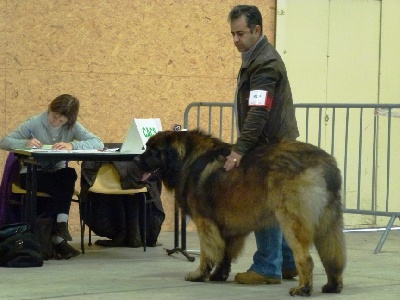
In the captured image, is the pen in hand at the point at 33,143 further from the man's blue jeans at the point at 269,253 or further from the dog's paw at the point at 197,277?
the man's blue jeans at the point at 269,253

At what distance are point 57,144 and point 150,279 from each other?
1.54m

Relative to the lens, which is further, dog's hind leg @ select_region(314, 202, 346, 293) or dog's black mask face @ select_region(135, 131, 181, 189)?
dog's black mask face @ select_region(135, 131, 181, 189)

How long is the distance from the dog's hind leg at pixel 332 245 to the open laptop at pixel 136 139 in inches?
80.3

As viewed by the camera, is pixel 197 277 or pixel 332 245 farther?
pixel 197 277

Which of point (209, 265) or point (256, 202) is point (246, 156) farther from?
point (209, 265)

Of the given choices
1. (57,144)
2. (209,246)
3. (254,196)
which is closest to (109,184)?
(57,144)

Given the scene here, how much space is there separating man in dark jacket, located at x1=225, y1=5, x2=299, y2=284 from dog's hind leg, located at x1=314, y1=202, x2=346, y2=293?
367 mm

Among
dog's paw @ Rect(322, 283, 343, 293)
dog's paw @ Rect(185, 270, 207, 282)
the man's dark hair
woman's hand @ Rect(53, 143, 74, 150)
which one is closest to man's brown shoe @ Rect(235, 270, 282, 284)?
dog's paw @ Rect(185, 270, 207, 282)

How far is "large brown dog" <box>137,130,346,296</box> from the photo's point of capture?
631cm

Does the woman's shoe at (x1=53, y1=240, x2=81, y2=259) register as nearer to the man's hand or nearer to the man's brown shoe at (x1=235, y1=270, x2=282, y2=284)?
the man's brown shoe at (x1=235, y1=270, x2=282, y2=284)

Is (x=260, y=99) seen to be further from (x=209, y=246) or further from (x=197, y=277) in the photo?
(x=197, y=277)

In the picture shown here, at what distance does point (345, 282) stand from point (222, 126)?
388 cm

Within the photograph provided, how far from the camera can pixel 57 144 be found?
794cm

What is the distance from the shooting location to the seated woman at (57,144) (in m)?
8.08
